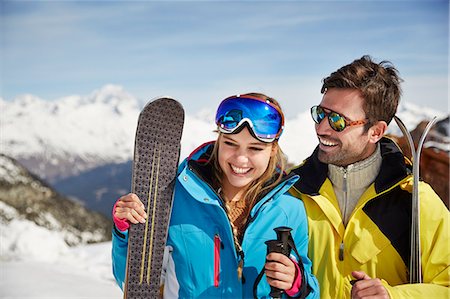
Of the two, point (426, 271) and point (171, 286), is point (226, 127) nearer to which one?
point (171, 286)

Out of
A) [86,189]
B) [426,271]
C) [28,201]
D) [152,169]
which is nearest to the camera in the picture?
[426,271]

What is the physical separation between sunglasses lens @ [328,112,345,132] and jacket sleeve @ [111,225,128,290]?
4.32 feet

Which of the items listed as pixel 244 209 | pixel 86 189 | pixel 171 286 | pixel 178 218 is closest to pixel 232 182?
pixel 244 209

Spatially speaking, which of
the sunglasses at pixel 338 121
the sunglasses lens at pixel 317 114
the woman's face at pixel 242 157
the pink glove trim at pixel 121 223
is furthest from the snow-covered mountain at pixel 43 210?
the sunglasses at pixel 338 121

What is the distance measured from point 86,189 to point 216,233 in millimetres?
161353

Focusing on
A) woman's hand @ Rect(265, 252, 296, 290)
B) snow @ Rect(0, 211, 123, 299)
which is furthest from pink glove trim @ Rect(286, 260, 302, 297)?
snow @ Rect(0, 211, 123, 299)

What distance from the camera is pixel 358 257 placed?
114 inches

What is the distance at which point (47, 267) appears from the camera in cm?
656

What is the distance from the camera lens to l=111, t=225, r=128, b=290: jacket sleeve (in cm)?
288

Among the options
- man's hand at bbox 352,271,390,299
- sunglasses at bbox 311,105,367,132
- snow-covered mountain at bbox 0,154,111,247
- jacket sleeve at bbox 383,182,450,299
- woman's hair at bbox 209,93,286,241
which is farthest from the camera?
snow-covered mountain at bbox 0,154,111,247

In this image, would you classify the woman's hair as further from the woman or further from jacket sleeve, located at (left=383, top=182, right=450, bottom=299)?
jacket sleeve, located at (left=383, top=182, right=450, bottom=299)

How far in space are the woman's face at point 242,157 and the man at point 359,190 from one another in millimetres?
342

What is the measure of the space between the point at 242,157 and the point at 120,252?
2.87ft

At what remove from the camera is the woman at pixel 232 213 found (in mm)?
2770
